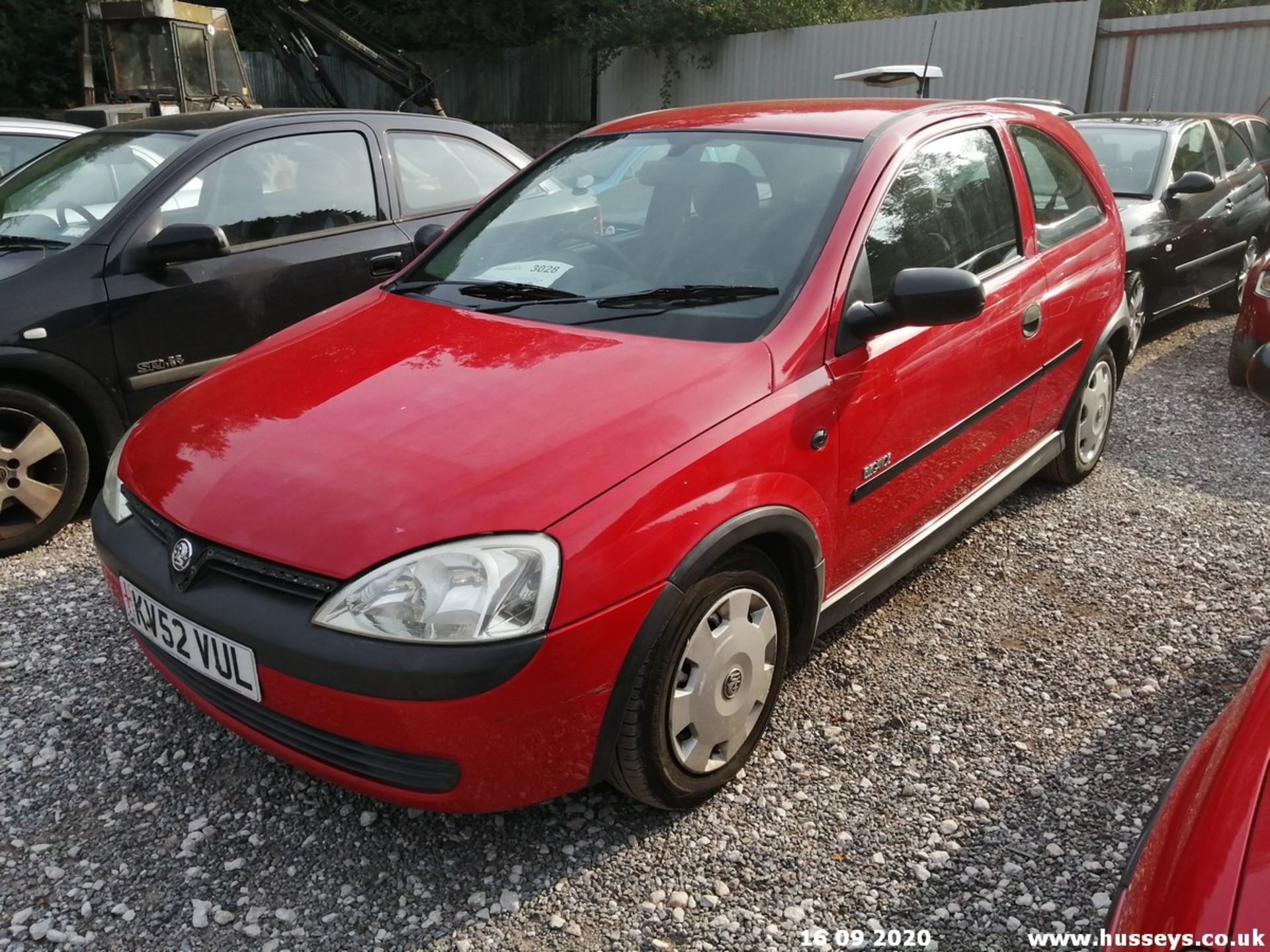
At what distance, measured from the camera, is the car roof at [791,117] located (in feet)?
10.5

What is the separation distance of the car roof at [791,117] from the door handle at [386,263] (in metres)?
1.53

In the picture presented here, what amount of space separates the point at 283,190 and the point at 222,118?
0.57 meters

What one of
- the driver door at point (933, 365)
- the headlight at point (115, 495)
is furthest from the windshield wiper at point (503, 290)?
the headlight at point (115, 495)

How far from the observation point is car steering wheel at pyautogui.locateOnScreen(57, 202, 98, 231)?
4312mm

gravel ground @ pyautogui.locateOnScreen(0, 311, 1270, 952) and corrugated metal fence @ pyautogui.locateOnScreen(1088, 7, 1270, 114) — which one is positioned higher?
corrugated metal fence @ pyautogui.locateOnScreen(1088, 7, 1270, 114)

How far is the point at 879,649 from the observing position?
3.31m

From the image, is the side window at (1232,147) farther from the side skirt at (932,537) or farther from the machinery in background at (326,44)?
the machinery in background at (326,44)

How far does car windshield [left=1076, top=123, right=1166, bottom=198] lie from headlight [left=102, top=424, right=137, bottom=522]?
21.1 ft

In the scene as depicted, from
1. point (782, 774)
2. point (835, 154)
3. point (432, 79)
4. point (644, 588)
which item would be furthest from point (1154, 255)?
point (432, 79)

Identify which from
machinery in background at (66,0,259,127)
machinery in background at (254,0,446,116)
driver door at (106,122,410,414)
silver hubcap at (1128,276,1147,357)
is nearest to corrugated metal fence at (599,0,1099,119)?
machinery in background at (254,0,446,116)

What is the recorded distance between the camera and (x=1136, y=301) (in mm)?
6559

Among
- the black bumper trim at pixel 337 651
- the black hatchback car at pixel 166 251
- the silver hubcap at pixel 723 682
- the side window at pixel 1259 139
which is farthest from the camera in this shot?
the side window at pixel 1259 139

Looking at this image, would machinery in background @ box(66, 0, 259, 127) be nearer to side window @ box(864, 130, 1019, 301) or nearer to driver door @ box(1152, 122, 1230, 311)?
driver door @ box(1152, 122, 1230, 311)

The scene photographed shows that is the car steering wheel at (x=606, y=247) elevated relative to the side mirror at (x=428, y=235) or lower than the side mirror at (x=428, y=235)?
elevated
